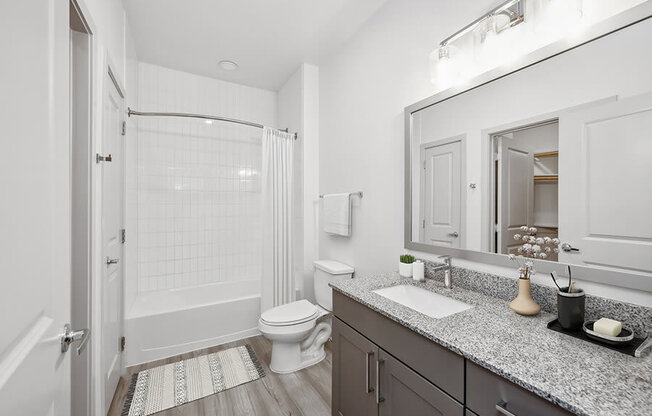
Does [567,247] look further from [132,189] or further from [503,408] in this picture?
[132,189]

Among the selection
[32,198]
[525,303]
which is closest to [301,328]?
[525,303]

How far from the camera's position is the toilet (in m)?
2.00

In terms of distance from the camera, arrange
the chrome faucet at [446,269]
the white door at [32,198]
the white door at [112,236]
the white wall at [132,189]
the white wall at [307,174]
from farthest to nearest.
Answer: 1. the white wall at [307,174]
2. the white wall at [132,189]
3. the white door at [112,236]
4. the chrome faucet at [446,269]
5. the white door at [32,198]

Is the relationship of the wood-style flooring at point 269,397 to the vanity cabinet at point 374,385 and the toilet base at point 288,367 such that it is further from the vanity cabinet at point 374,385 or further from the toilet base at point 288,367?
the vanity cabinet at point 374,385

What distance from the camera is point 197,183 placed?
307cm

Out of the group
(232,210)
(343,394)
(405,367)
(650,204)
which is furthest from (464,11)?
(232,210)

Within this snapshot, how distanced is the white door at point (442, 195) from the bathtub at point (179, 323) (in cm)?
178

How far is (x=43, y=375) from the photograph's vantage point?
610mm

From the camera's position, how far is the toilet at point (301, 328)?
2004 millimetres

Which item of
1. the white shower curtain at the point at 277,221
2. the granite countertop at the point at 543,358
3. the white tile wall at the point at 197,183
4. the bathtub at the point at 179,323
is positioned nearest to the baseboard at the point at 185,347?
the bathtub at the point at 179,323

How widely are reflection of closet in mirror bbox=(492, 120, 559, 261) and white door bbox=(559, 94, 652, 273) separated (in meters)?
0.04

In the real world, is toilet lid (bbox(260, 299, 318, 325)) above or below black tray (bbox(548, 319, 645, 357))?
below

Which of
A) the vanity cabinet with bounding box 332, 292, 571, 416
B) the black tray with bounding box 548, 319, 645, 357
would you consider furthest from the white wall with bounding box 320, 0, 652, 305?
the vanity cabinet with bounding box 332, 292, 571, 416

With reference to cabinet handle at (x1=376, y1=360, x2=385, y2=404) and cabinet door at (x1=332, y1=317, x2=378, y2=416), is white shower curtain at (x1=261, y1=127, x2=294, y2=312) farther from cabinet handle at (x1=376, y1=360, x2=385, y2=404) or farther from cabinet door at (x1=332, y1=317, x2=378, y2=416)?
cabinet handle at (x1=376, y1=360, x2=385, y2=404)
